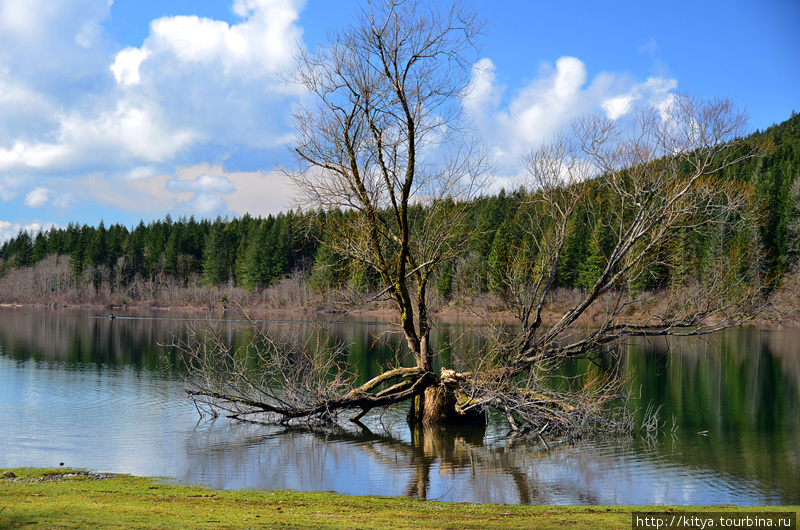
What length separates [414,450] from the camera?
17.5 metres

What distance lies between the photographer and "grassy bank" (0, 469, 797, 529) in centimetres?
925

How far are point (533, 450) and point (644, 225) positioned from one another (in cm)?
787

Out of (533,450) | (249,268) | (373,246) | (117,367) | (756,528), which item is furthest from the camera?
(249,268)

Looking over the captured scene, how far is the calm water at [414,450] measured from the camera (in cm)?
1366

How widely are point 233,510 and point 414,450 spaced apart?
306 inches

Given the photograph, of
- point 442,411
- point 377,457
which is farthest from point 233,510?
point 442,411

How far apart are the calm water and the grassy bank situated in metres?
1.42

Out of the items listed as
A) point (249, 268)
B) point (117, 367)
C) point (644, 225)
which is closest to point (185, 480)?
point (644, 225)

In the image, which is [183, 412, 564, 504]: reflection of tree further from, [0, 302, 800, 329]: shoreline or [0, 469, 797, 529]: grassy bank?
[0, 302, 800, 329]: shoreline

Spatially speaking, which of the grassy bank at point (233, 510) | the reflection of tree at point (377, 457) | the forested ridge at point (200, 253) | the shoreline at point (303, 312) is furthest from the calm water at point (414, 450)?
the forested ridge at point (200, 253)

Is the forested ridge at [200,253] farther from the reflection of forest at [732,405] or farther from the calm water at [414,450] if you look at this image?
the calm water at [414,450]

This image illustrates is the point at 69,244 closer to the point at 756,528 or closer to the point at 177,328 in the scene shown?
the point at 177,328

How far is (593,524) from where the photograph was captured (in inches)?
377

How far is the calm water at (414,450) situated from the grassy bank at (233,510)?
142 centimetres
